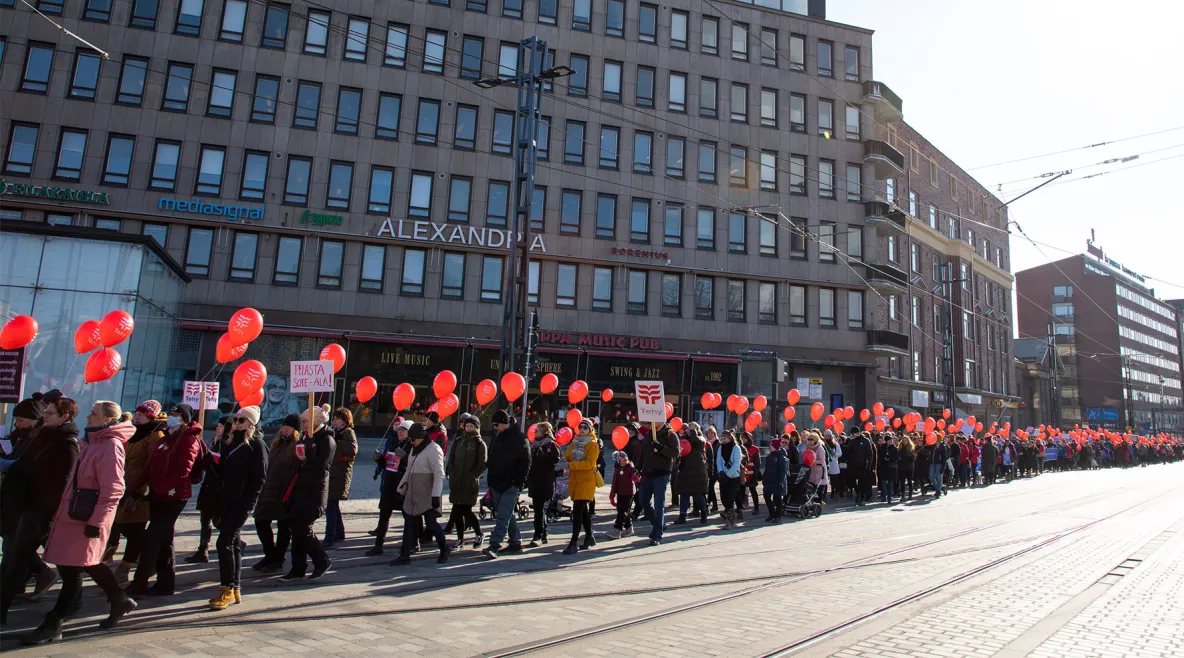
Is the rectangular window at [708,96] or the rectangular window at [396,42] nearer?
the rectangular window at [396,42]

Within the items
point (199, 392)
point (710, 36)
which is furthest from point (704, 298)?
point (199, 392)

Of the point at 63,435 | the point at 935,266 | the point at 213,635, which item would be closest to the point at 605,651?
the point at 213,635

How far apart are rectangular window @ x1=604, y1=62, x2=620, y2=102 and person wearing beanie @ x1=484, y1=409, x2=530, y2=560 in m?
24.9

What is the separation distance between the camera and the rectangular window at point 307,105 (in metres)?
27.8

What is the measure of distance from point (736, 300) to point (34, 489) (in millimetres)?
28379

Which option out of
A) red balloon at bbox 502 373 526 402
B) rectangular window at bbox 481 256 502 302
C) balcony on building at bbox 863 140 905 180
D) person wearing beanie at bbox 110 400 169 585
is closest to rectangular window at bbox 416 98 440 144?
rectangular window at bbox 481 256 502 302

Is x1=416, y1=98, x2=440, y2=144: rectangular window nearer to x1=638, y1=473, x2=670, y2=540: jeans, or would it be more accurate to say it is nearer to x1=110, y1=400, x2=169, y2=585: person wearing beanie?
x1=638, y1=473, x2=670, y2=540: jeans

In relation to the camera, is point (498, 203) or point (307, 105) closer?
point (307, 105)

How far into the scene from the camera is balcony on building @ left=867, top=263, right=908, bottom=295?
33.4 m

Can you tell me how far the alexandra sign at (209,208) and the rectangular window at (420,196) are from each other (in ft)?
17.8

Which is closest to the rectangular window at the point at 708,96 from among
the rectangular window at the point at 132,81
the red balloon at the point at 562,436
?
the rectangular window at the point at 132,81

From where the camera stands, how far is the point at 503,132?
96.9ft

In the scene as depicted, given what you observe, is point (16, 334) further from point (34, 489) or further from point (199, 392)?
point (34, 489)

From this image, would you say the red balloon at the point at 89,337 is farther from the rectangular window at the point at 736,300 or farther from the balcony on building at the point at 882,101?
the balcony on building at the point at 882,101
